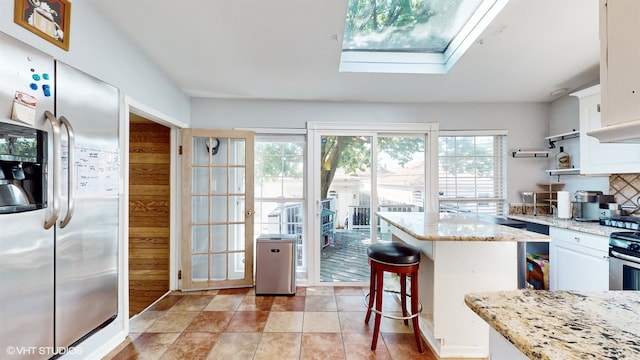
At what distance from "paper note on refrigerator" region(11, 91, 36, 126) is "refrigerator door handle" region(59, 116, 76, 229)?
0.14m

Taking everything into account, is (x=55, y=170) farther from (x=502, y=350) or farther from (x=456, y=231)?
(x=456, y=231)

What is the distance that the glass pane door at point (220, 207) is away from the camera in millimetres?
3092

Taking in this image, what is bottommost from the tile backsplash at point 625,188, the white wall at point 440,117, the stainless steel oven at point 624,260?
the stainless steel oven at point 624,260

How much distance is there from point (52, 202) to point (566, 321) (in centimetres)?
224

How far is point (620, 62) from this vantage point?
586 millimetres

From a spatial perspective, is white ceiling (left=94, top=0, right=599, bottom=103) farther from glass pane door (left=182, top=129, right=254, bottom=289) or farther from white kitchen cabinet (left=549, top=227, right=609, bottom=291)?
white kitchen cabinet (left=549, top=227, right=609, bottom=291)

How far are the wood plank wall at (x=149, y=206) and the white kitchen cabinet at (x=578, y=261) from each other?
3.97 m

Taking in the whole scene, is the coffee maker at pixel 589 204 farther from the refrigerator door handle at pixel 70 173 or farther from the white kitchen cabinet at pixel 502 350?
the refrigerator door handle at pixel 70 173

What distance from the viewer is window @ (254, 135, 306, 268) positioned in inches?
132

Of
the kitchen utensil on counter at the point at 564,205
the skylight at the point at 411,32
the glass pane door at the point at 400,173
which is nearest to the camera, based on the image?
the skylight at the point at 411,32

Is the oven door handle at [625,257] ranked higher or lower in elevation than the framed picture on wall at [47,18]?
Result: lower

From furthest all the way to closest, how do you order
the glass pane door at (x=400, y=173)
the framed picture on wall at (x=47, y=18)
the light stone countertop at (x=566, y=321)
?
the glass pane door at (x=400, y=173), the framed picture on wall at (x=47, y=18), the light stone countertop at (x=566, y=321)

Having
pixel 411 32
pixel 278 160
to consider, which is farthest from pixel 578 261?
pixel 278 160

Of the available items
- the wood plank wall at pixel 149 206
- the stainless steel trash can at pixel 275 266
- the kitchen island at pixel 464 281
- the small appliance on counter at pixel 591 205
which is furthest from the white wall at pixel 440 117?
the kitchen island at pixel 464 281
